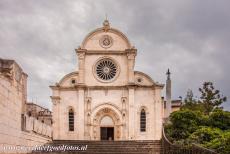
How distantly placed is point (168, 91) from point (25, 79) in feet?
85.8

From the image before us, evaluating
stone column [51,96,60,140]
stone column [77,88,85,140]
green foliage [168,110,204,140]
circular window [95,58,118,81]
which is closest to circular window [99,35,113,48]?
circular window [95,58,118,81]

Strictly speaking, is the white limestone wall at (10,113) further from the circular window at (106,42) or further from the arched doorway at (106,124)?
the circular window at (106,42)

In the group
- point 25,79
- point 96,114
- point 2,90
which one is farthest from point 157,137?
point 2,90

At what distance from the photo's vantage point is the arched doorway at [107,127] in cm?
3978

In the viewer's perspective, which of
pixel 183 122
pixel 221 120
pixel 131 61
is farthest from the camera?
pixel 131 61

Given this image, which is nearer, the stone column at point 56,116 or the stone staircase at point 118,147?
the stone staircase at point 118,147

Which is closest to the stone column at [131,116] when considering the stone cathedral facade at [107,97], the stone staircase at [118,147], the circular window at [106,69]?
the stone cathedral facade at [107,97]

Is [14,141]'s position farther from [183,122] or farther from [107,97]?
[107,97]

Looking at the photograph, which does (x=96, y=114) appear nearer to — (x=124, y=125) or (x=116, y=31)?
(x=124, y=125)

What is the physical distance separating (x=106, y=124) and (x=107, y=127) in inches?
13.5

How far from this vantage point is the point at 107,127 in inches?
1572

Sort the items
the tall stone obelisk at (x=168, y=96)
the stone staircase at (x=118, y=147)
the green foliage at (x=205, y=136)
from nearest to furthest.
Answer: the green foliage at (x=205, y=136) → the stone staircase at (x=118, y=147) → the tall stone obelisk at (x=168, y=96)

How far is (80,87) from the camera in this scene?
3909cm

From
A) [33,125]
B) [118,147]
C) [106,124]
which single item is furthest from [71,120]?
[33,125]
